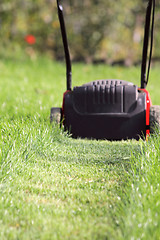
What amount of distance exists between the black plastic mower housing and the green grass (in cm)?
12

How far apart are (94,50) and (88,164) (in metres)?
9.13

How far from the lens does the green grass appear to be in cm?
145

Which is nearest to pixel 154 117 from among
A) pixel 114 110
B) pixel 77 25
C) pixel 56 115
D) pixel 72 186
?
pixel 114 110

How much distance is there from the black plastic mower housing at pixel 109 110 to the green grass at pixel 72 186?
124mm

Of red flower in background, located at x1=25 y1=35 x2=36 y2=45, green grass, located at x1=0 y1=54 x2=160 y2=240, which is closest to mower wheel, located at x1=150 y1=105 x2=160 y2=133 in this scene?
green grass, located at x1=0 y1=54 x2=160 y2=240

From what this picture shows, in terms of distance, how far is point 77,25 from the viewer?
1141cm

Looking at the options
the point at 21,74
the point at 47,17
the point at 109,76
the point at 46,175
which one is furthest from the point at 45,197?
the point at 47,17

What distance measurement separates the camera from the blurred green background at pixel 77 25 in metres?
10.2

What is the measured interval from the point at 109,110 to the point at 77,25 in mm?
9128

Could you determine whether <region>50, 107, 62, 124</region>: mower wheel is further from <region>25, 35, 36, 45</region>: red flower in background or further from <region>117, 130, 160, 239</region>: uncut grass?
<region>25, 35, 36, 45</region>: red flower in background

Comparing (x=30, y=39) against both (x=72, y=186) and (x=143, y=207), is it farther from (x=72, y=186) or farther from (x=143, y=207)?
(x=143, y=207)

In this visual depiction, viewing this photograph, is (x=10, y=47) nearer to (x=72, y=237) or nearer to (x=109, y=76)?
(x=109, y=76)

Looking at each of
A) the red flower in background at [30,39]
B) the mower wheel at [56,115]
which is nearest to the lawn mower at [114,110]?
the mower wheel at [56,115]

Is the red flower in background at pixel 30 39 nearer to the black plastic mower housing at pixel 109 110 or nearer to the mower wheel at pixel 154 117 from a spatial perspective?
the black plastic mower housing at pixel 109 110
